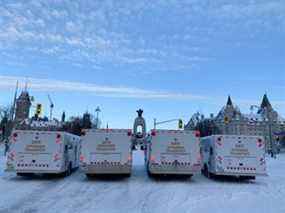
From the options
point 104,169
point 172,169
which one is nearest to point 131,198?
point 104,169

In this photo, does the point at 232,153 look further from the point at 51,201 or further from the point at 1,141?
the point at 1,141

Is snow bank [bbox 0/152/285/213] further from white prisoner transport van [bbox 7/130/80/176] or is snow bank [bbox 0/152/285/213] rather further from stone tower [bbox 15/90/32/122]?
stone tower [bbox 15/90/32/122]

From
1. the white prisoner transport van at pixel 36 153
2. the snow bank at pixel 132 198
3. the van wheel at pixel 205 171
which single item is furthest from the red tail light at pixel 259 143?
the white prisoner transport van at pixel 36 153

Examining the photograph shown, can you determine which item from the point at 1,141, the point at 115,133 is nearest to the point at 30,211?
the point at 115,133

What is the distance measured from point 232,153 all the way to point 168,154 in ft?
10.3

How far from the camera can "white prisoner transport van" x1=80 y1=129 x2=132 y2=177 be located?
1530 cm

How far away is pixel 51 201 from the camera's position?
10250 millimetres

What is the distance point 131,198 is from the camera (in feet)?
36.3

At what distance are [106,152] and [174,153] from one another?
321cm

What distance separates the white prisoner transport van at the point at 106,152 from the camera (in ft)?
50.2

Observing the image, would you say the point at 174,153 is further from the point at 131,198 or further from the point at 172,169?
the point at 131,198

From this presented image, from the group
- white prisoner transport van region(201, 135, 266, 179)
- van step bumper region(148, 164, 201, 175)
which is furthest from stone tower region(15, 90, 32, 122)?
white prisoner transport van region(201, 135, 266, 179)

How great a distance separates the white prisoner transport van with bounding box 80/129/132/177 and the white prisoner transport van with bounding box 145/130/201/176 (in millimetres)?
1200

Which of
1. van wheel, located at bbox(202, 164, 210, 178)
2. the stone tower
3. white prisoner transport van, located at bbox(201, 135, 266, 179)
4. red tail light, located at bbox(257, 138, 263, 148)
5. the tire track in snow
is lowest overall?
the tire track in snow
